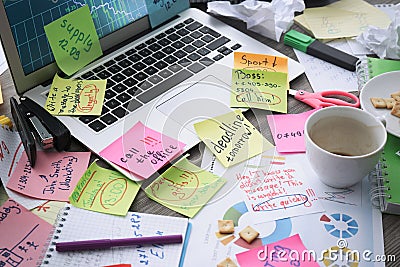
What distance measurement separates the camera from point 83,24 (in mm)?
938

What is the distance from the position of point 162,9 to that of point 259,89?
0.24 meters

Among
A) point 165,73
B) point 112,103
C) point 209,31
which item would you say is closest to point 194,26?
point 209,31

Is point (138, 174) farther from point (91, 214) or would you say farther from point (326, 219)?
point (326, 219)

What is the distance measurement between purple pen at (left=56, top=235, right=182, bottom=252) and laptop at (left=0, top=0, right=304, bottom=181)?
0.10 meters

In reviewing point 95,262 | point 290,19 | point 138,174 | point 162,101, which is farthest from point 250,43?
point 95,262

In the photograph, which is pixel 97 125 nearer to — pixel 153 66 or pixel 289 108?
pixel 153 66

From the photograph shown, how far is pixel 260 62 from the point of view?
3.18 ft

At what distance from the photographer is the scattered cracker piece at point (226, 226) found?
0.73 metres

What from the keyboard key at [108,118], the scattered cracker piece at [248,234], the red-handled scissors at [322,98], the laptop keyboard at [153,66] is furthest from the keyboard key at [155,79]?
the scattered cracker piece at [248,234]

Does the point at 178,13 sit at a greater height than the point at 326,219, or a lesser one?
greater

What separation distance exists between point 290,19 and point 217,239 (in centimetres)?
48

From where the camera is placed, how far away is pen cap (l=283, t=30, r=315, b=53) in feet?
3.30

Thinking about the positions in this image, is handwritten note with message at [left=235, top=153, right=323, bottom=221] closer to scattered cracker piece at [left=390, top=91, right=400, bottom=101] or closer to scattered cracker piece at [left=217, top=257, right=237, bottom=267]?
scattered cracker piece at [left=217, top=257, right=237, bottom=267]

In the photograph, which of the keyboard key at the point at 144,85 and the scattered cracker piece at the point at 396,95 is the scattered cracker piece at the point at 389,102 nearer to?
the scattered cracker piece at the point at 396,95
